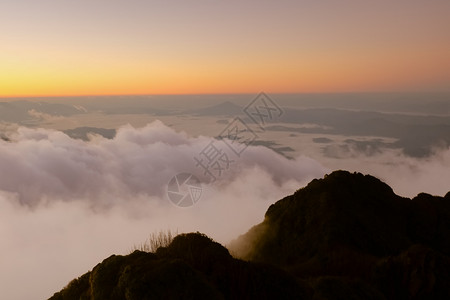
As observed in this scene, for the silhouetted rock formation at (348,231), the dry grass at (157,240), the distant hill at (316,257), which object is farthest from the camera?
the silhouetted rock formation at (348,231)

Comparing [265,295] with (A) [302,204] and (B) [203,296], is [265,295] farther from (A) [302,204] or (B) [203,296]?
(A) [302,204]

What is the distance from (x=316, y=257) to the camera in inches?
534

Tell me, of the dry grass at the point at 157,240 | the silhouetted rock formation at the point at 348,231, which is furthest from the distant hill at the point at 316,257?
the dry grass at the point at 157,240

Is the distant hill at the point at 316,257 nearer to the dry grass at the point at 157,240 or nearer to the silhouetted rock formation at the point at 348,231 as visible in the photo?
the silhouetted rock formation at the point at 348,231

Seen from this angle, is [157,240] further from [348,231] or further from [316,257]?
[348,231]

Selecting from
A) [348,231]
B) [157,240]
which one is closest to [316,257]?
[348,231]

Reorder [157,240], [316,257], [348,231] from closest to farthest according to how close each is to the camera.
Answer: [157,240]
[316,257]
[348,231]

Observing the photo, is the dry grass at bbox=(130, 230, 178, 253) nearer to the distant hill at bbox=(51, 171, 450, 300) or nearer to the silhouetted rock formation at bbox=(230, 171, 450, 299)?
the distant hill at bbox=(51, 171, 450, 300)

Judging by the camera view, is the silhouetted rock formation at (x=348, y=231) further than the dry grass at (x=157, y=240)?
Yes

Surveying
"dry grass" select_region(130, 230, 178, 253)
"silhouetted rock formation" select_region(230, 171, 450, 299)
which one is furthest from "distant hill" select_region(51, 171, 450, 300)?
"dry grass" select_region(130, 230, 178, 253)

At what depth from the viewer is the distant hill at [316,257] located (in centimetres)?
691

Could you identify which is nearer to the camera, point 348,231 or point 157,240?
point 157,240

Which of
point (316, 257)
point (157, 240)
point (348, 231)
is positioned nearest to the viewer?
point (157, 240)

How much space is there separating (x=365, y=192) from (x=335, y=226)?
3484 mm
